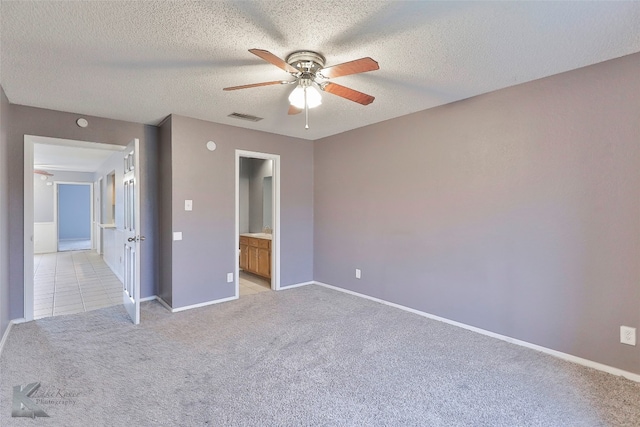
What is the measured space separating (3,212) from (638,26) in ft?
17.0

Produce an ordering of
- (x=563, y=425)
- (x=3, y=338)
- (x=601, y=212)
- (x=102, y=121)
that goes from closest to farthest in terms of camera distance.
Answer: (x=563, y=425) → (x=601, y=212) → (x=3, y=338) → (x=102, y=121)

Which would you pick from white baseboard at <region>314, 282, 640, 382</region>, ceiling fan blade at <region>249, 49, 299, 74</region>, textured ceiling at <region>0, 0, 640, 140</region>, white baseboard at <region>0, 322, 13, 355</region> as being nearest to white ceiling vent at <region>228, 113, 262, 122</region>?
textured ceiling at <region>0, 0, 640, 140</region>

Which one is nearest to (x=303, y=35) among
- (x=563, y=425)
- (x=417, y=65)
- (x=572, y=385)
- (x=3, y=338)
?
(x=417, y=65)

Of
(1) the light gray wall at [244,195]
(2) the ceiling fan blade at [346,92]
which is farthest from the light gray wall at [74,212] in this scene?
(2) the ceiling fan blade at [346,92]

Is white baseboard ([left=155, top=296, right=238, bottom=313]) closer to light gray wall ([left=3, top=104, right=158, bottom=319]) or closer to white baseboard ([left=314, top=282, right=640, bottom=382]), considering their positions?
light gray wall ([left=3, top=104, right=158, bottom=319])

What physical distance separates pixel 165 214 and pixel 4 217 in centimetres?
143

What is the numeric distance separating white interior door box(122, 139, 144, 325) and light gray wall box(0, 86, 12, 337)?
1006 mm

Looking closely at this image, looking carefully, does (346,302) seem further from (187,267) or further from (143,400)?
(143,400)

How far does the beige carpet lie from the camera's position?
1852 mm

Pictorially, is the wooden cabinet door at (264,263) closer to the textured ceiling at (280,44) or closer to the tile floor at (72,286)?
the tile floor at (72,286)

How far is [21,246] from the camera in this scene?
3.27 metres

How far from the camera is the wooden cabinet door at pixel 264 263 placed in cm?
496

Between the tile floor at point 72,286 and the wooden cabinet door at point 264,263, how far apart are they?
2024mm

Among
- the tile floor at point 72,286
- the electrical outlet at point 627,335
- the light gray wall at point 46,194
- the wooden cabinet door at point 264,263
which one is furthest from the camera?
the light gray wall at point 46,194
